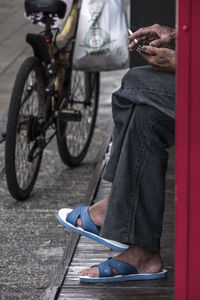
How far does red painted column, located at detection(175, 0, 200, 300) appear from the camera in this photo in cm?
247

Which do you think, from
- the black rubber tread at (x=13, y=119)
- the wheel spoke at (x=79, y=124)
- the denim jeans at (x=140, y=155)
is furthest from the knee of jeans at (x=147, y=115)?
the wheel spoke at (x=79, y=124)

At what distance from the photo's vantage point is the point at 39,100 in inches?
205

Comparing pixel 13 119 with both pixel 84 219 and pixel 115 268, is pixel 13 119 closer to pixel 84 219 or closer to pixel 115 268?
pixel 84 219

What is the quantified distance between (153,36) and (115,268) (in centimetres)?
99

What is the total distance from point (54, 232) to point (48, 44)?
3.79 feet

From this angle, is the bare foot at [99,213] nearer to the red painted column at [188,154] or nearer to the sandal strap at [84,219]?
the sandal strap at [84,219]

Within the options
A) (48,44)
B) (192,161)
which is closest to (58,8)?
(48,44)

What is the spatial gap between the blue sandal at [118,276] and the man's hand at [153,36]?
0.91 meters

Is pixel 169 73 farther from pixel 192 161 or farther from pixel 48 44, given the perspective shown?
A: pixel 48 44

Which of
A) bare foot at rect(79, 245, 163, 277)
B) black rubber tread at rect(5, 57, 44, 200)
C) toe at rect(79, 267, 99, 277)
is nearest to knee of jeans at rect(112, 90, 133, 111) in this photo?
bare foot at rect(79, 245, 163, 277)

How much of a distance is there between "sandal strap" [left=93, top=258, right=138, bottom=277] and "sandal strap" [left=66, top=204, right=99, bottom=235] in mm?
211

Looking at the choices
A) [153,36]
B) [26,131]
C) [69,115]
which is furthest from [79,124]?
[153,36]

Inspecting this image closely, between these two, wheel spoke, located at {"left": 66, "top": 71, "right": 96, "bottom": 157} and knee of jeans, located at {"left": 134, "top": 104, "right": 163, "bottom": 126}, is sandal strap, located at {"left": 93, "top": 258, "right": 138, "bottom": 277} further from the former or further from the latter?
wheel spoke, located at {"left": 66, "top": 71, "right": 96, "bottom": 157}

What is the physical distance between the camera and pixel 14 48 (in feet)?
33.9
